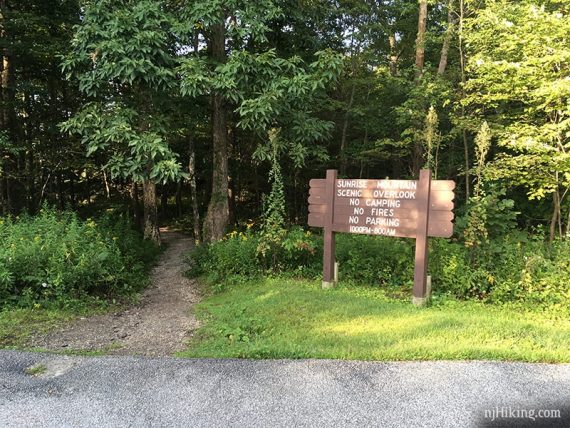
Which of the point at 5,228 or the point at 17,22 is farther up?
the point at 17,22

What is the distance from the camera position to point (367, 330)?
4871mm

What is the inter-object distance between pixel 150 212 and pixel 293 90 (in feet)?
24.9

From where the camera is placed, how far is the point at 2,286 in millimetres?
6094

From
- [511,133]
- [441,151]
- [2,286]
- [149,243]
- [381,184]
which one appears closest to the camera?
[2,286]

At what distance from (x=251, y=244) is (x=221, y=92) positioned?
10.2 feet

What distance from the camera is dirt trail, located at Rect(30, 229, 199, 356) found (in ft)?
16.2

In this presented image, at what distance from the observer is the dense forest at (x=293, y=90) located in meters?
7.64

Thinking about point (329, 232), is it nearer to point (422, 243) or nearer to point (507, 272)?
point (422, 243)

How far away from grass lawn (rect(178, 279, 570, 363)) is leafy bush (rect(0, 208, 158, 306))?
1.83m

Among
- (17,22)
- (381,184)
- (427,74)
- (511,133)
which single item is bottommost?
(381,184)

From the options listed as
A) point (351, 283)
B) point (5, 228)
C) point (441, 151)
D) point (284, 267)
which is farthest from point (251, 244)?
point (441, 151)

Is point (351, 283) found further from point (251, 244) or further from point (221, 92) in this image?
point (221, 92)

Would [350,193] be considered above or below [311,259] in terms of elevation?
above

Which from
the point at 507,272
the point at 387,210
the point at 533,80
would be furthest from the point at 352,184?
the point at 533,80
